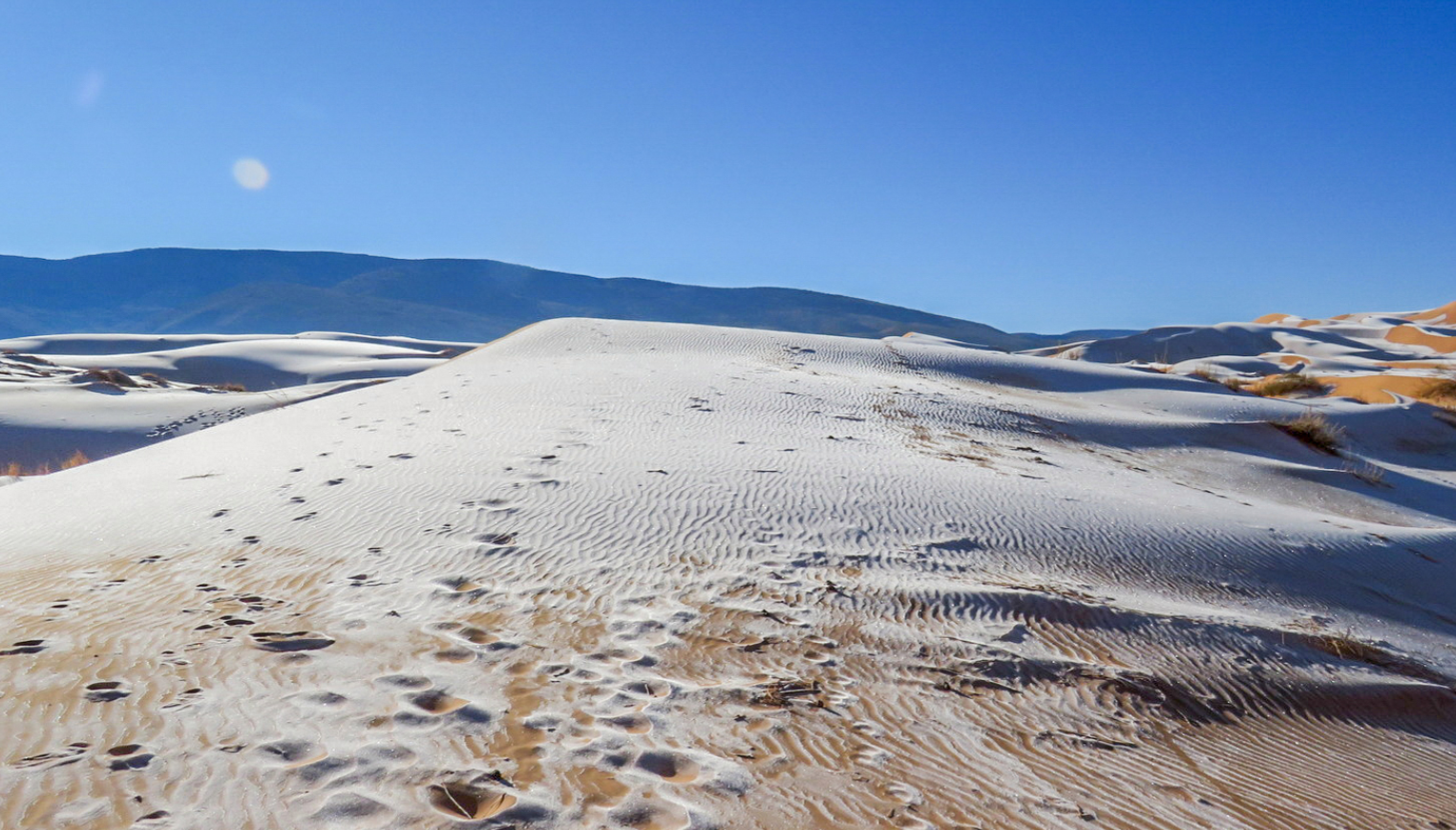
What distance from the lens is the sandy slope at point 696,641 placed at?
2406 mm

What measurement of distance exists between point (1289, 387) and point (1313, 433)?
324 inches

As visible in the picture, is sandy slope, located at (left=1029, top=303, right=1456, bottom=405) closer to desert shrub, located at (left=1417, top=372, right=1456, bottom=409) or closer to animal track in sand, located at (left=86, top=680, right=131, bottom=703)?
desert shrub, located at (left=1417, top=372, right=1456, bottom=409)

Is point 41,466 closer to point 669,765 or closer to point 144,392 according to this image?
point 144,392

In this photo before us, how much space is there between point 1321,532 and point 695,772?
539 cm

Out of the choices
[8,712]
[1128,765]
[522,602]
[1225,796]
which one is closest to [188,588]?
[8,712]

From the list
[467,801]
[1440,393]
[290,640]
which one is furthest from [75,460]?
[1440,393]

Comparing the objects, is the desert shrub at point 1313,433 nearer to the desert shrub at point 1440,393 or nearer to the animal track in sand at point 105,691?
the desert shrub at point 1440,393

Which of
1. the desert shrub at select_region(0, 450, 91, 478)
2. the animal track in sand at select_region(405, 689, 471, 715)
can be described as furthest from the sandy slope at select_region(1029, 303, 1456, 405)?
the desert shrub at select_region(0, 450, 91, 478)

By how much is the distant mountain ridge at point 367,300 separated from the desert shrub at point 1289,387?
46480 mm

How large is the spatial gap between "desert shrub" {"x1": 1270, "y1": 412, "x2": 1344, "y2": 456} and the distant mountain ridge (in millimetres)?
54478

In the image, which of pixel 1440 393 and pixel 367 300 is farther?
pixel 367 300

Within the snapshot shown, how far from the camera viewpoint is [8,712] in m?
2.62

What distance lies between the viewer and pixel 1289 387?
17.8 m

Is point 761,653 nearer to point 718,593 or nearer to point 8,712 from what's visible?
point 718,593
